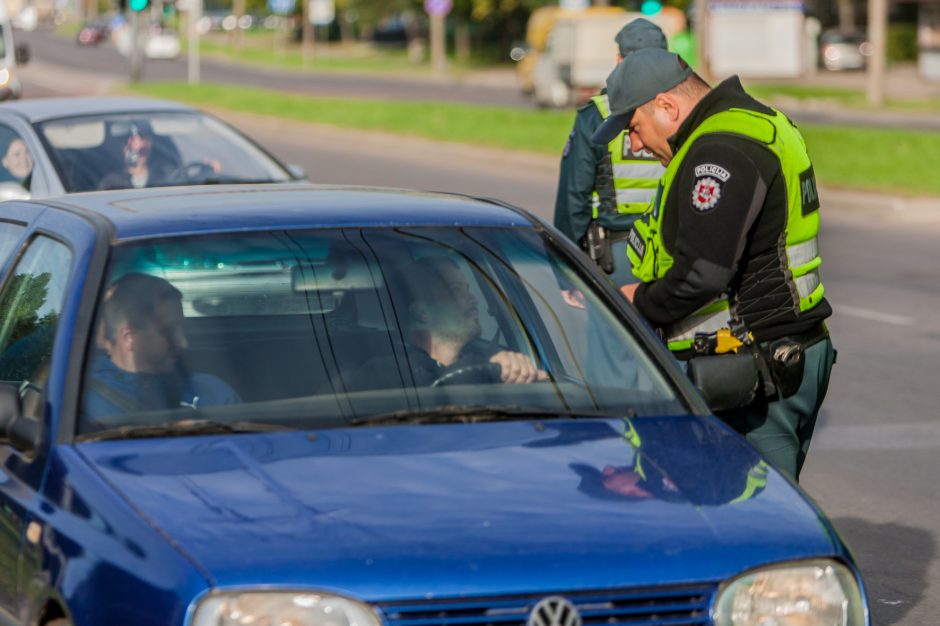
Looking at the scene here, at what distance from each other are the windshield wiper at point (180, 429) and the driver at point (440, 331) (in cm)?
44

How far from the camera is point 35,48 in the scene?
334 feet

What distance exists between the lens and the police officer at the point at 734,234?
5195 millimetres

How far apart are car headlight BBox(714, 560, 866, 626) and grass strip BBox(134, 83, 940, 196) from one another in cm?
1841

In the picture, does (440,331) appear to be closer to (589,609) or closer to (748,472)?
(748,472)

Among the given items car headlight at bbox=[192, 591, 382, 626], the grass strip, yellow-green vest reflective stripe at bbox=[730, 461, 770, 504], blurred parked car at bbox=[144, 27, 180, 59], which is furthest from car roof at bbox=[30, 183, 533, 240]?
blurred parked car at bbox=[144, 27, 180, 59]

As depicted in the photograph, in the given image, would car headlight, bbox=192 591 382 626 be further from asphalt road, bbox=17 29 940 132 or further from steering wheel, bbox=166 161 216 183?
asphalt road, bbox=17 29 940 132

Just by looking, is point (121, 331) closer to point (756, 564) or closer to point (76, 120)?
point (756, 564)

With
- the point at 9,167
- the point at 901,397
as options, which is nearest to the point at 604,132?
the point at 901,397

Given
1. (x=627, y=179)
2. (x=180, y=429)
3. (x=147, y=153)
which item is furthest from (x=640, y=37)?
(x=147, y=153)

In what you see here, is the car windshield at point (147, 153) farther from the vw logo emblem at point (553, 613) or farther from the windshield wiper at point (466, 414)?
the vw logo emblem at point (553, 613)

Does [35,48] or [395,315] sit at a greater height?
[395,315]

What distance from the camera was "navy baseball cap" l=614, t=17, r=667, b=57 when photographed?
759 cm

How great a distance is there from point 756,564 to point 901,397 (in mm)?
6879

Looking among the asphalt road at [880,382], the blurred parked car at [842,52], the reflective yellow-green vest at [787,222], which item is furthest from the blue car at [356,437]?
the blurred parked car at [842,52]
